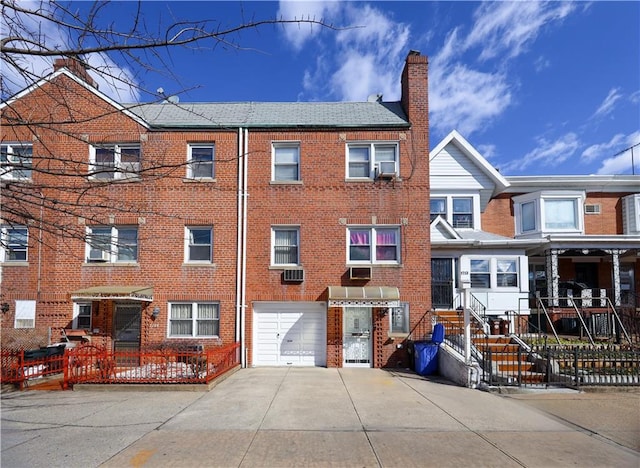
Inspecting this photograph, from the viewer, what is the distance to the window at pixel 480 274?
17.4 metres

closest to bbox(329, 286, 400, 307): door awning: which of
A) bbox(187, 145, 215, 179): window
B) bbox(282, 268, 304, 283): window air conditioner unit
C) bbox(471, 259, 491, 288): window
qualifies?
bbox(282, 268, 304, 283): window air conditioner unit

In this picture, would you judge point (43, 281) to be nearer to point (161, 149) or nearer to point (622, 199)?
point (161, 149)

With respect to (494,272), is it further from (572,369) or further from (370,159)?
(370,159)

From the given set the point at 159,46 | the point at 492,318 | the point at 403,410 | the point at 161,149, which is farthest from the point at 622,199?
the point at 159,46

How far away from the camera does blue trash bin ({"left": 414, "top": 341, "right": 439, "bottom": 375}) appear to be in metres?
12.9

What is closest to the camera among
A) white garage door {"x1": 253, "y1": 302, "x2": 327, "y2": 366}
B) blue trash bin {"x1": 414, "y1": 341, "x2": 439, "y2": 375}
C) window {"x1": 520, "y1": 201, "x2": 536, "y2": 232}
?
blue trash bin {"x1": 414, "y1": 341, "x2": 439, "y2": 375}

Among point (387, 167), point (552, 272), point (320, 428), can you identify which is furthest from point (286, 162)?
point (552, 272)

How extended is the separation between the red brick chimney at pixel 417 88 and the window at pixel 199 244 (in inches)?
317

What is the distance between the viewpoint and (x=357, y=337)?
46.8 ft

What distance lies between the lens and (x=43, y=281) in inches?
565

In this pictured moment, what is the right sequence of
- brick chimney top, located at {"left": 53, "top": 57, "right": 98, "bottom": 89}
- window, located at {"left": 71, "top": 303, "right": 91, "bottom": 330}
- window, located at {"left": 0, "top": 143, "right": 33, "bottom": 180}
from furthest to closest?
1. window, located at {"left": 71, "top": 303, "right": 91, "bottom": 330}
2. window, located at {"left": 0, "top": 143, "right": 33, "bottom": 180}
3. brick chimney top, located at {"left": 53, "top": 57, "right": 98, "bottom": 89}

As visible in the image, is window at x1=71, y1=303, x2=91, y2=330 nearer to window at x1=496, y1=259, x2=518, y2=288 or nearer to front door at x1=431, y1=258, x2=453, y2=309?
front door at x1=431, y1=258, x2=453, y2=309

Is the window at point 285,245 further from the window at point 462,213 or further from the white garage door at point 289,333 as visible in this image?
the window at point 462,213

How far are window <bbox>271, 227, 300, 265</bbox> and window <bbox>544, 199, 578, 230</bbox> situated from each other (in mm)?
13143
